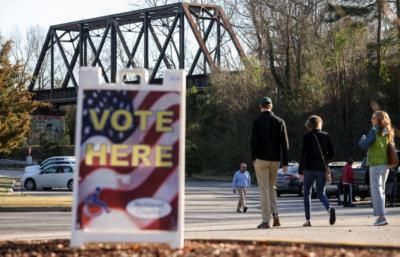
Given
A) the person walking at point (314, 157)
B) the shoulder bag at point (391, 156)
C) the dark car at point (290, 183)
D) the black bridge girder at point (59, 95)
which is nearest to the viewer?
the shoulder bag at point (391, 156)

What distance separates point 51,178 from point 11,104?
13827mm

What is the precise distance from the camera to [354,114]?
5262cm

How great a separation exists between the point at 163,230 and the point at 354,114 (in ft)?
148

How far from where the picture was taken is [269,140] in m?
12.8

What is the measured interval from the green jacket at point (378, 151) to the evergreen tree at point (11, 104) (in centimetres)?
1608

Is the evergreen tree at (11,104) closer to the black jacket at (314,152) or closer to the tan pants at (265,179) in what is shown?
the black jacket at (314,152)

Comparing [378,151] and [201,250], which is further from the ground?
[378,151]

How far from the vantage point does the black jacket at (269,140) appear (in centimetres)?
1280

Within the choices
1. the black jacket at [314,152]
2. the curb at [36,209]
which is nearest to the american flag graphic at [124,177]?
the black jacket at [314,152]

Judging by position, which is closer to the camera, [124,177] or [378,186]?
[124,177]

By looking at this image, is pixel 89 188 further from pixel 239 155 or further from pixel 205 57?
pixel 205 57

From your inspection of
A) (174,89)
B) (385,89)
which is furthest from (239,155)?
(174,89)

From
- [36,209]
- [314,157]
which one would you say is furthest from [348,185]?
[314,157]

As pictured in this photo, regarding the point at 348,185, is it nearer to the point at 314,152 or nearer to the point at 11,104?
the point at 314,152
